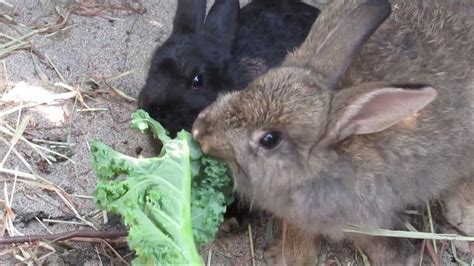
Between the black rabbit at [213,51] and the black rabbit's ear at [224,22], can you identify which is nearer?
the black rabbit at [213,51]

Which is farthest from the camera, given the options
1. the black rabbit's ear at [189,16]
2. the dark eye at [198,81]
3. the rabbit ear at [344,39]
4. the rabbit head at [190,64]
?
the black rabbit's ear at [189,16]

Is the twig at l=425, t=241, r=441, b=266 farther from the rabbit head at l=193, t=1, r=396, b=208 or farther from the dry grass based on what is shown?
the dry grass

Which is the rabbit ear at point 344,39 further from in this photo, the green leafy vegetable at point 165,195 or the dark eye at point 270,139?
the green leafy vegetable at point 165,195

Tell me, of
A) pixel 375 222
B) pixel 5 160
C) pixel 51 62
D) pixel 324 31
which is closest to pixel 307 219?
pixel 375 222

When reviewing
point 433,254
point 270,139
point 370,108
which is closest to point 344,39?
point 370,108

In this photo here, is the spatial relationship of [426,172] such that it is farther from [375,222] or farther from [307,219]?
[307,219]

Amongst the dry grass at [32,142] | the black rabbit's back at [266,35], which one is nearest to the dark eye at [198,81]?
the black rabbit's back at [266,35]

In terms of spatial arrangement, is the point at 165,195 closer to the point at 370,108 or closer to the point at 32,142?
the point at 370,108
